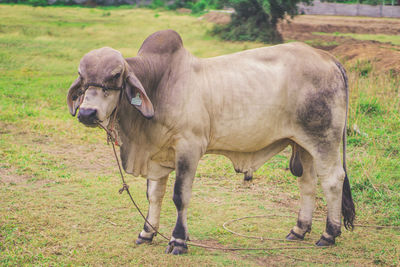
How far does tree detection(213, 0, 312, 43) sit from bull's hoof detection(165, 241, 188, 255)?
13.3 meters

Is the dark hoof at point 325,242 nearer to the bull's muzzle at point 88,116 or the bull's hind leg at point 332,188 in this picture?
the bull's hind leg at point 332,188

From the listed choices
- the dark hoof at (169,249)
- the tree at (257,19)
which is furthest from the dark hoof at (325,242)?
the tree at (257,19)

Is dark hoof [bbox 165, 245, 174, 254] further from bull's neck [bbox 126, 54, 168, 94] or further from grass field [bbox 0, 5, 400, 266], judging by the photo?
bull's neck [bbox 126, 54, 168, 94]

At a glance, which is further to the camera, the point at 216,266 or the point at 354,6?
the point at 354,6

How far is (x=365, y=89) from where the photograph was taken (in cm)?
902

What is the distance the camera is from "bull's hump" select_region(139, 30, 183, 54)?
168 inches

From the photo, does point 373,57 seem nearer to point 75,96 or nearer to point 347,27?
point 75,96

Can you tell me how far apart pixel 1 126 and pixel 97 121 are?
5.16 m

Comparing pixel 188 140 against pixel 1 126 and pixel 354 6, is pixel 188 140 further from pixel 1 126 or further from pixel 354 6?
pixel 354 6

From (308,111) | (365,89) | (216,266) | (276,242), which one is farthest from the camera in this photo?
(365,89)

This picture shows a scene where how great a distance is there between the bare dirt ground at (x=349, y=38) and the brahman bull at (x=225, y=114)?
623 centimetres

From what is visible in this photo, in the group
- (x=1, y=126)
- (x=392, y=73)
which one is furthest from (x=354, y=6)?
(x=1, y=126)

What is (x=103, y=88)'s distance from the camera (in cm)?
371

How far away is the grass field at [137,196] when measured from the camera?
169 inches
